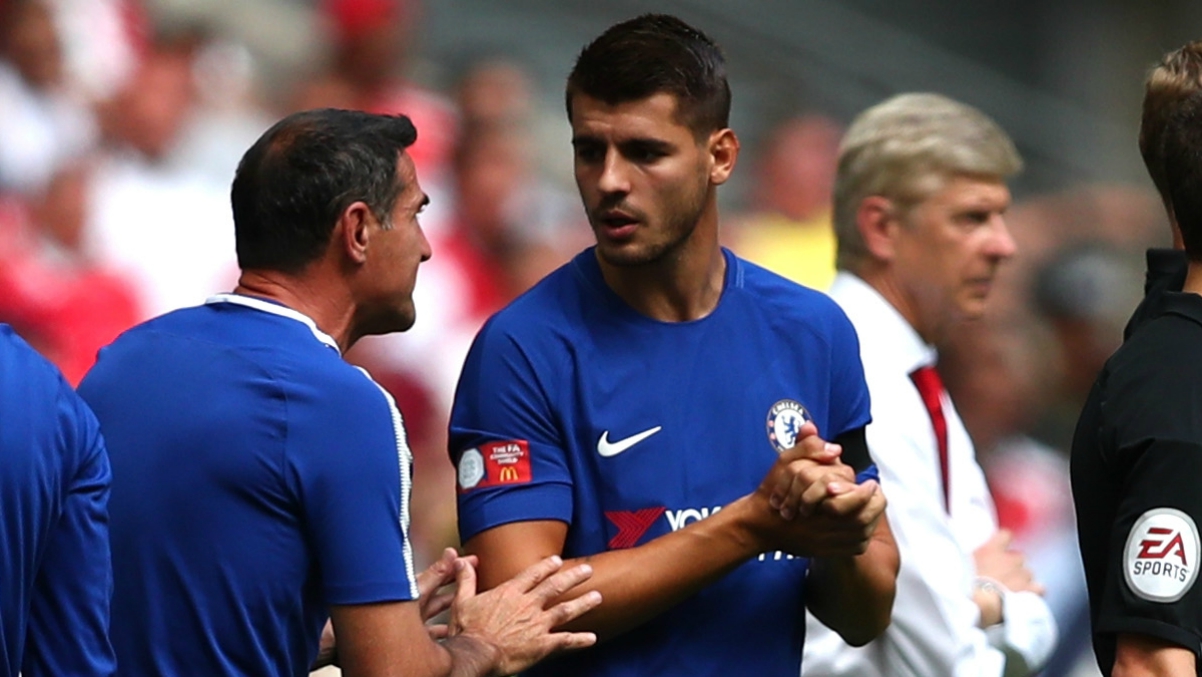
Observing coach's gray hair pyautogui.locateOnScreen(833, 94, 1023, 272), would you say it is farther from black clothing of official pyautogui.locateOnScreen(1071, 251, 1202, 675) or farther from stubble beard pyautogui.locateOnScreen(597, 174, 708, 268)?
black clothing of official pyautogui.locateOnScreen(1071, 251, 1202, 675)

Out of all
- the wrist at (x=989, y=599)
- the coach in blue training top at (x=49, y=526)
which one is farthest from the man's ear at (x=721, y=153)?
the coach in blue training top at (x=49, y=526)

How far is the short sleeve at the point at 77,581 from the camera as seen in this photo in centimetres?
234

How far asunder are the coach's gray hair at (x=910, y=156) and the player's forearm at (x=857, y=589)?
1.23 m

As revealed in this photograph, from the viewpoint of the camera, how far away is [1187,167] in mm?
2543

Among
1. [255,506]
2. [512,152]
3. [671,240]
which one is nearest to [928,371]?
[671,240]

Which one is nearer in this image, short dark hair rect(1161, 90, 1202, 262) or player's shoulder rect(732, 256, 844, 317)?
short dark hair rect(1161, 90, 1202, 262)

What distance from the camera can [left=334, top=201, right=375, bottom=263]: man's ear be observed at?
2848 mm

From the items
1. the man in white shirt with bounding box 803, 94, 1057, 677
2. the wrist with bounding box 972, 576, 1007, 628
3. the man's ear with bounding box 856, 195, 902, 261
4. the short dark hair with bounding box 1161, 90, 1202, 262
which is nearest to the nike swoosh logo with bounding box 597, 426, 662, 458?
the man in white shirt with bounding box 803, 94, 1057, 677

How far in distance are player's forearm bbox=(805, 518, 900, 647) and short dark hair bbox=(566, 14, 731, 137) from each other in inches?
31.8

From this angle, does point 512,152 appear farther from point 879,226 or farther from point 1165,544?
point 1165,544

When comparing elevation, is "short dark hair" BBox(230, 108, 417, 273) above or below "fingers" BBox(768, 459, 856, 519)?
above

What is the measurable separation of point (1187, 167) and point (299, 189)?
1361mm

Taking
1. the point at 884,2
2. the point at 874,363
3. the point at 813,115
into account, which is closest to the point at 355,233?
the point at 874,363

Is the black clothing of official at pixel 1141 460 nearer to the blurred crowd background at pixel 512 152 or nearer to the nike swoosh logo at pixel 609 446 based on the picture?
the nike swoosh logo at pixel 609 446
